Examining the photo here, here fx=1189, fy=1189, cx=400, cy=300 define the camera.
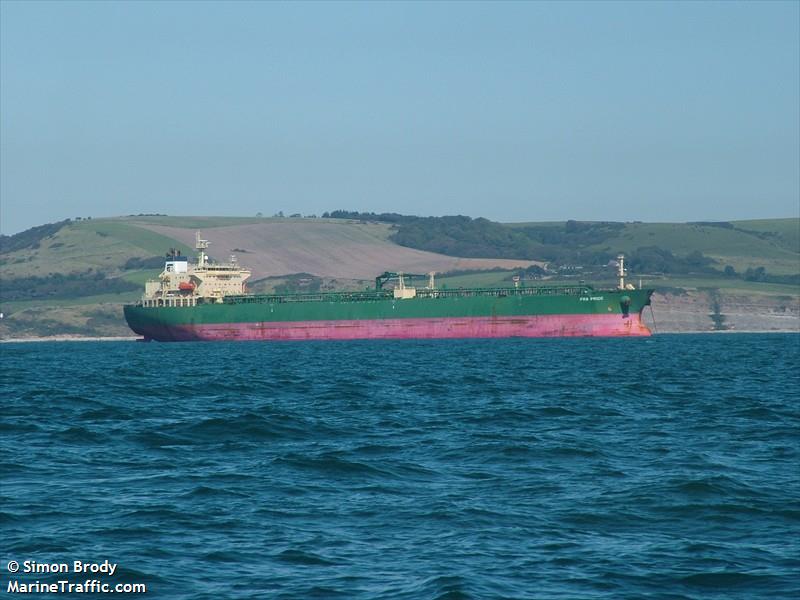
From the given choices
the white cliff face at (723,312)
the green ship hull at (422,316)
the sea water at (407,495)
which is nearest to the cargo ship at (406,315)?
the green ship hull at (422,316)

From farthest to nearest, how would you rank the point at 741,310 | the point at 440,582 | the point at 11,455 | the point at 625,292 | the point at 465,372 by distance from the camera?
the point at 741,310, the point at 625,292, the point at 465,372, the point at 11,455, the point at 440,582

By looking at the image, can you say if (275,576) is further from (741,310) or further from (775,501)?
(741,310)

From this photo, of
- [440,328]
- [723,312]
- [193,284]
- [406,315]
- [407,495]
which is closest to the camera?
[407,495]

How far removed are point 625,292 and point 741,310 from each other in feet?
273

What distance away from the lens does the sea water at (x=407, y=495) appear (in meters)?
14.9

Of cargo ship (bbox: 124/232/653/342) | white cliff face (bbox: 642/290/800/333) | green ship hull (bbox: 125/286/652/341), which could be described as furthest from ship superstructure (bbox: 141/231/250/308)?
white cliff face (bbox: 642/290/800/333)

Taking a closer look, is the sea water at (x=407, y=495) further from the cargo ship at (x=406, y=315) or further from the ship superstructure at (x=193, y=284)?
the ship superstructure at (x=193, y=284)

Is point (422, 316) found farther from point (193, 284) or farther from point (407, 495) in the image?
point (407, 495)

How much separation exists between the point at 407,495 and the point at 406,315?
82305mm

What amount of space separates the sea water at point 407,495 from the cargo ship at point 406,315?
201 feet

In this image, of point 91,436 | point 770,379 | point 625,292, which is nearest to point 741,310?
point 625,292

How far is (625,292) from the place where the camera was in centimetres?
10044

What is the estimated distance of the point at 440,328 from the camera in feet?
337

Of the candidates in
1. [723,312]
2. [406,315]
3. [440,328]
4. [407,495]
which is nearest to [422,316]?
[406,315]
